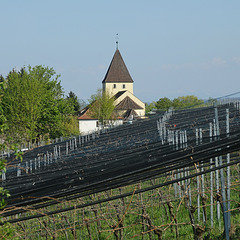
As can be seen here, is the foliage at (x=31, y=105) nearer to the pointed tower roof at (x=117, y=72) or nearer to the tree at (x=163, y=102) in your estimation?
the pointed tower roof at (x=117, y=72)

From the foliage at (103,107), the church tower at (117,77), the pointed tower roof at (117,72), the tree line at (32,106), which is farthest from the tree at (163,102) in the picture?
the tree line at (32,106)

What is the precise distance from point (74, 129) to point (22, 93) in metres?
13.6

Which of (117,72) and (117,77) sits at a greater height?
(117,72)

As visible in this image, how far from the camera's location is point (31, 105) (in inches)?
1460

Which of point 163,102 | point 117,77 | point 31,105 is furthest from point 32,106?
point 163,102

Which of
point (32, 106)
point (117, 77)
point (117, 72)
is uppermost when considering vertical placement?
point (117, 72)

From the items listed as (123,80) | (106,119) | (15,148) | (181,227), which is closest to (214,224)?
(181,227)

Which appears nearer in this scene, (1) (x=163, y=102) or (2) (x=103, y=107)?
(2) (x=103, y=107)

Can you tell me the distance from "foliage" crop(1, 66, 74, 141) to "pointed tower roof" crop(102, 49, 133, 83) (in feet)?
135

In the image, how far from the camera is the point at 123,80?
81125mm

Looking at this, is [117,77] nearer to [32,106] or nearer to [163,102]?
[163,102]

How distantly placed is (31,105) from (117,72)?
45.8 metres

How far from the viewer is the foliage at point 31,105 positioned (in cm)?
3653

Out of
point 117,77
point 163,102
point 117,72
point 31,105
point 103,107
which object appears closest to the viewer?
point 31,105
